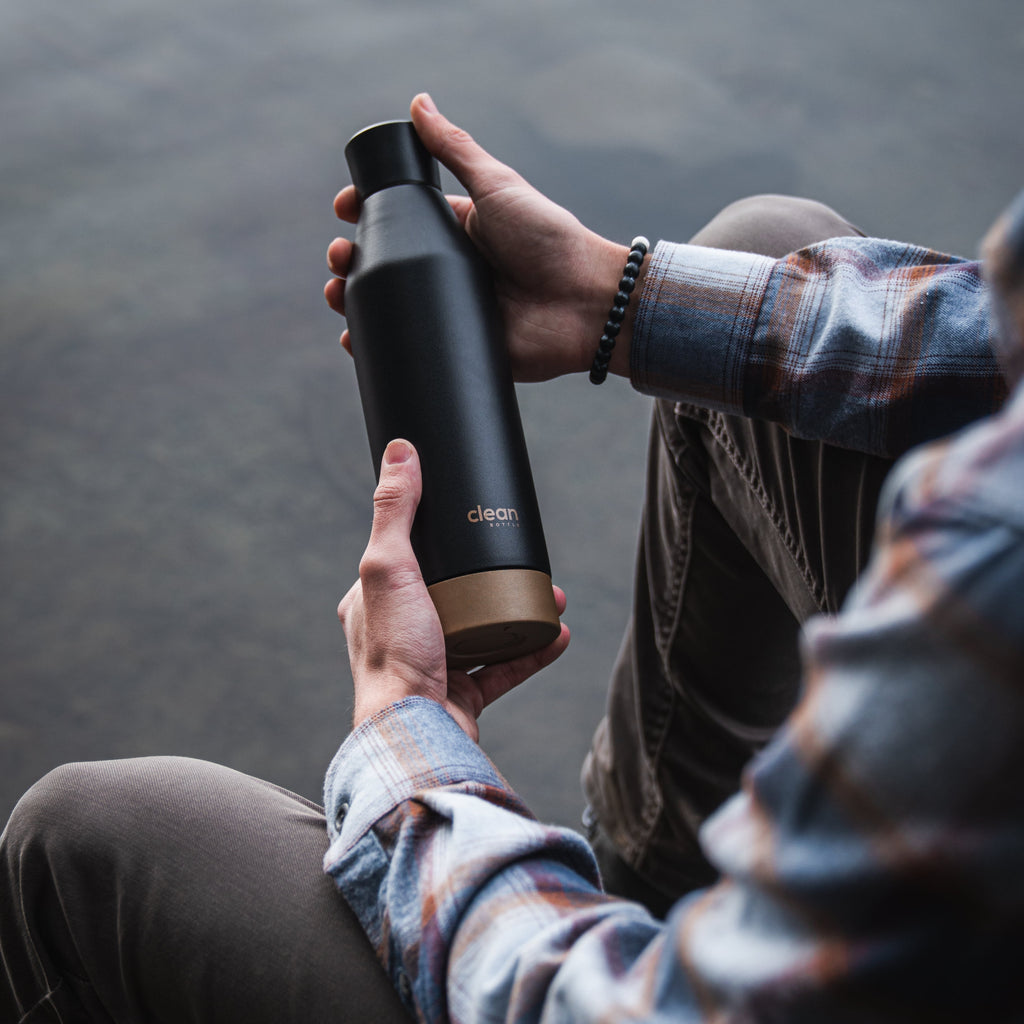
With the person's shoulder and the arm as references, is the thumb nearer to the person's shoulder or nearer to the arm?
the arm

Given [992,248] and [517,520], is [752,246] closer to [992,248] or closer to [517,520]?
[517,520]

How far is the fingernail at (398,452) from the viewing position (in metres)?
0.64

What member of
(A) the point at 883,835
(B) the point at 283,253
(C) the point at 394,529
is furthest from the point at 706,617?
(B) the point at 283,253

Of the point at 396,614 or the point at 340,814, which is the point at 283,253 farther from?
the point at 340,814

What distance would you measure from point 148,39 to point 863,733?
6.94 feet

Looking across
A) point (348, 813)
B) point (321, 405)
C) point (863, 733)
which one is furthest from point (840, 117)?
point (863, 733)

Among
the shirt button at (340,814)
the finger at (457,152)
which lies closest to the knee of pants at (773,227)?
the finger at (457,152)

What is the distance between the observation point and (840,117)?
72.6 inches

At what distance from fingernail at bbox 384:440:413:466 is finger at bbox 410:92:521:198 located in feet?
0.79

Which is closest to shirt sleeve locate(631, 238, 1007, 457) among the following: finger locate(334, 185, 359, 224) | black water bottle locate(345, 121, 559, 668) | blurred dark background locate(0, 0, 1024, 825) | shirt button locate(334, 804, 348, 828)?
black water bottle locate(345, 121, 559, 668)

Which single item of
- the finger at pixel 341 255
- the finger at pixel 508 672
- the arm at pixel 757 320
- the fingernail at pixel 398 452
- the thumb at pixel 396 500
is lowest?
the finger at pixel 508 672

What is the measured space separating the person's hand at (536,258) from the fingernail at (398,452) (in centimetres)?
19

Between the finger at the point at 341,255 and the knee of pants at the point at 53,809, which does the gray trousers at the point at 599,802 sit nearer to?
the knee of pants at the point at 53,809

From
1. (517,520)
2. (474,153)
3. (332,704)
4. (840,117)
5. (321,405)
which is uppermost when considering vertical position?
(840,117)
